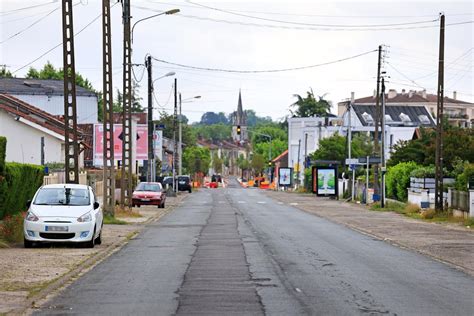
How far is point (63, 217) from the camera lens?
23391 millimetres

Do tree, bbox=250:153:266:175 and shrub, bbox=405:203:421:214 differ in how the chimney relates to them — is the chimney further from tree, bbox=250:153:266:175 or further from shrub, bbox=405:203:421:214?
shrub, bbox=405:203:421:214

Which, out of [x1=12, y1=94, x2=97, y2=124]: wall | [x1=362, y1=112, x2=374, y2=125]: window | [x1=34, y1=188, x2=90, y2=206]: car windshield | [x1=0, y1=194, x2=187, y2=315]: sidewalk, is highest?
[x1=362, y1=112, x2=374, y2=125]: window

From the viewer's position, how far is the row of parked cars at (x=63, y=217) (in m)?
23.2

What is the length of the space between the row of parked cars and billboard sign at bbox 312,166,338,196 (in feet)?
161

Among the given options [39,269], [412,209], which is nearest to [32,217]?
[39,269]

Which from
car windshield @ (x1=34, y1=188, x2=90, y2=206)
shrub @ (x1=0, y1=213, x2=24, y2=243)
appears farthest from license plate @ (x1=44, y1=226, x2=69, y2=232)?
shrub @ (x1=0, y1=213, x2=24, y2=243)

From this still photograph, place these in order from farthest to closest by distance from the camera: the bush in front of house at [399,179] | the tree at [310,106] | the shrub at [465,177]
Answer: the tree at [310,106]
the bush in front of house at [399,179]
the shrub at [465,177]

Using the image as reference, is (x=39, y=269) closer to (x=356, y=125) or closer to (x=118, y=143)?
(x=118, y=143)

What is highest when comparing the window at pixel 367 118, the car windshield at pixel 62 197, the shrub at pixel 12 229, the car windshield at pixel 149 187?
the window at pixel 367 118

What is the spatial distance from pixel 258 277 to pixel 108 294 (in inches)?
132

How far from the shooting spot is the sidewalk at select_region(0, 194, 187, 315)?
13875 millimetres

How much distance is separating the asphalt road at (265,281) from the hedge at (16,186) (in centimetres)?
379

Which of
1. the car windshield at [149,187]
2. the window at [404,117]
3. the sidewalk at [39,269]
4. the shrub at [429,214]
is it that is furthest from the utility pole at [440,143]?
the window at [404,117]

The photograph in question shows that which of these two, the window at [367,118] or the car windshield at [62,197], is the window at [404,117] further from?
the car windshield at [62,197]
